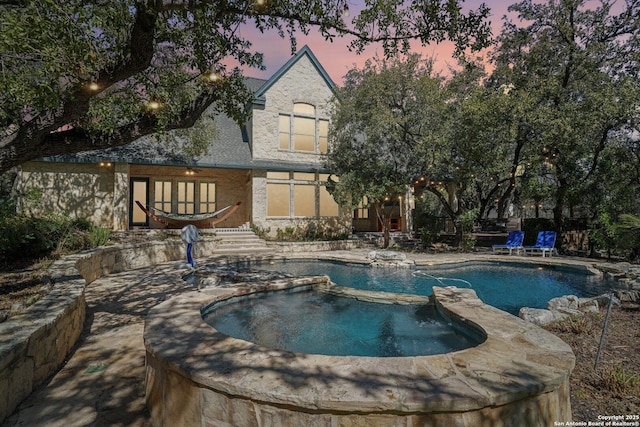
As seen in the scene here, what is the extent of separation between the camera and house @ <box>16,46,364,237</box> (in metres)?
12.1

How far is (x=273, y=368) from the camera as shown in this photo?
214 centimetres

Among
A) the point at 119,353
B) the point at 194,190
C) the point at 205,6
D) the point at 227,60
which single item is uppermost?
the point at 227,60

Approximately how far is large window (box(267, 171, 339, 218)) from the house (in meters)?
0.05

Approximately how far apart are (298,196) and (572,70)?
1167cm

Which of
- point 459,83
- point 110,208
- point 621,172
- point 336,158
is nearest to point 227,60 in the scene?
point 336,158

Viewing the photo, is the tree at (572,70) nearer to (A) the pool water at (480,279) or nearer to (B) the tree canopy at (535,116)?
(B) the tree canopy at (535,116)

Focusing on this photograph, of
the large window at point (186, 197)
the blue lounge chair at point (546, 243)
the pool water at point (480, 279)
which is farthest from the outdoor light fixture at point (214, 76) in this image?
the blue lounge chair at point (546, 243)

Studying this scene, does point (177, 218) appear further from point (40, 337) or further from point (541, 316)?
point (541, 316)

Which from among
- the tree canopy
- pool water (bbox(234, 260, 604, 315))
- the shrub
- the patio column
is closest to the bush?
the shrub

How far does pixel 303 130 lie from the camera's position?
15312mm

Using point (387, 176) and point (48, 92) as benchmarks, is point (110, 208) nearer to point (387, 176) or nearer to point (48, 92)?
point (48, 92)

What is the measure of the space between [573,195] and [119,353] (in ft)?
47.3

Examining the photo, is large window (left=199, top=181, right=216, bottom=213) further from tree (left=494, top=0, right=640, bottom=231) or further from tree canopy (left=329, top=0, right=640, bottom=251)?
tree (left=494, top=0, right=640, bottom=231)

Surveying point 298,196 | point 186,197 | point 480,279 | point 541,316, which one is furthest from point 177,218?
point 541,316
